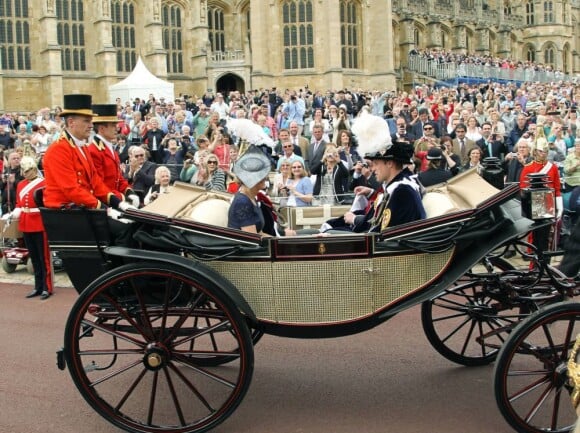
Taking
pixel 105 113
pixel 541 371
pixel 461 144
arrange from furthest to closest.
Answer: pixel 461 144 → pixel 105 113 → pixel 541 371

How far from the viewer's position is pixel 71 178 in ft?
19.1

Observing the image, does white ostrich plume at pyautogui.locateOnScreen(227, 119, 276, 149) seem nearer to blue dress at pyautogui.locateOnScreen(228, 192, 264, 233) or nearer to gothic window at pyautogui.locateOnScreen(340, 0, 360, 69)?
blue dress at pyautogui.locateOnScreen(228, 192, 264, 233)

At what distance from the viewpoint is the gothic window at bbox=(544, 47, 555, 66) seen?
215 ft

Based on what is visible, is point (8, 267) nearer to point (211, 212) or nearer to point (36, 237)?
point (36, 237)

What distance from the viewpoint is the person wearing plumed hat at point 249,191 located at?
18.2ft

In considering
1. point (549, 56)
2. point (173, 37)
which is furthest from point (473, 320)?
point (549, 56)

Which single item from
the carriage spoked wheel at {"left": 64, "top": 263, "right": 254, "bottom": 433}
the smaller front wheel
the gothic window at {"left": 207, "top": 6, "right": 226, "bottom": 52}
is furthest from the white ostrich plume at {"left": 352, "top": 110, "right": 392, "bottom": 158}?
the gothic window at {"left": 207, "top": 6, "right": 226, "bottom": 52}

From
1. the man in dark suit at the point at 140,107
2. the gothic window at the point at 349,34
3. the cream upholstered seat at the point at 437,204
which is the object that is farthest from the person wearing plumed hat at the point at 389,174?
the gothic window at the point at 349,34

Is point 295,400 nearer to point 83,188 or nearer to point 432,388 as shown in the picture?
point 432,388

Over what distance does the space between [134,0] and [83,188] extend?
3720 centimetres

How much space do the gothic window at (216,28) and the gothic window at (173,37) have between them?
9.35ft

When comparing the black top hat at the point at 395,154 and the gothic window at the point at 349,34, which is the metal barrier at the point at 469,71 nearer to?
the gothic window at the point at 349,34

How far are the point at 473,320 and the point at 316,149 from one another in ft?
26.8

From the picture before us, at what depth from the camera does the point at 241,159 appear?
5664 millimetres
